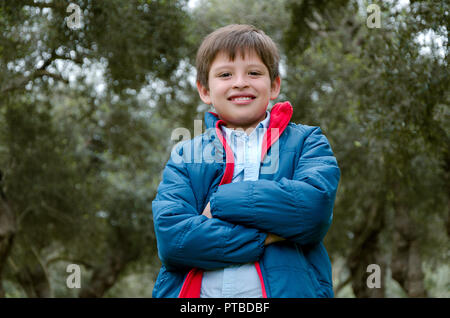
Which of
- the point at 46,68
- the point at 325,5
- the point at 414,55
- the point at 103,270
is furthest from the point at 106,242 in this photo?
the point at 414,55

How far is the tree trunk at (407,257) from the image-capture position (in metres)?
11.9

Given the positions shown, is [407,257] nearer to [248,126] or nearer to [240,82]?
[248,126]

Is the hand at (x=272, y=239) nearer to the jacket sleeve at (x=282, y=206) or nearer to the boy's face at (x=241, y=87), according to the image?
the jacket sleeve at (x=282, y=206)

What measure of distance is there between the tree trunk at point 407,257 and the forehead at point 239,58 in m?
10.3

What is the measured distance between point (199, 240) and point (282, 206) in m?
0.39

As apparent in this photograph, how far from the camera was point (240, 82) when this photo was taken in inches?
95.0

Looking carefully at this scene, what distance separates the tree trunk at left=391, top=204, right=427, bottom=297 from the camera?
38.9ft

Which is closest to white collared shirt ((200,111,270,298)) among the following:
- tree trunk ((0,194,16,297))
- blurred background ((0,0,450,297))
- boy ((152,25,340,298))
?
boy ((152,25,340,298))

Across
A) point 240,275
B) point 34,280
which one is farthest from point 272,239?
point 34,280

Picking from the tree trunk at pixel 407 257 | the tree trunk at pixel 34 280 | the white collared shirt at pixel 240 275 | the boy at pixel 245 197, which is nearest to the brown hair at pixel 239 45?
the boy at pixel 245 197

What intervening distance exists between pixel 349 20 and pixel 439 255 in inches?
316

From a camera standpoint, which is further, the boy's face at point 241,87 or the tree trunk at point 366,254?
the tree trunk at point 366,254

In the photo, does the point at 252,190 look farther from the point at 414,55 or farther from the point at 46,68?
the point at 46,68

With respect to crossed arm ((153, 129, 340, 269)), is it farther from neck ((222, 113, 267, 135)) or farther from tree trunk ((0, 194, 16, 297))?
tree trunk ((0, 194, 16, 297))
